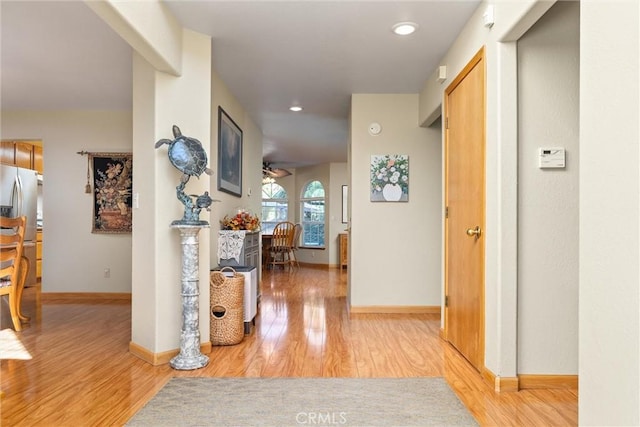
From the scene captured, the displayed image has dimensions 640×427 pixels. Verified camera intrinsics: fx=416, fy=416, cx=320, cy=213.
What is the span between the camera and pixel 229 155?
423cm

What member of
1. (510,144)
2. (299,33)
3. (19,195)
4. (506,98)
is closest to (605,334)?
(510,144)

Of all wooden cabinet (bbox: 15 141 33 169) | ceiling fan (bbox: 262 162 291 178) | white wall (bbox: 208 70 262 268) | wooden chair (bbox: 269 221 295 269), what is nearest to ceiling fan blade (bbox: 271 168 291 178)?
ceiling fan (bbox: 262 162 291 178)

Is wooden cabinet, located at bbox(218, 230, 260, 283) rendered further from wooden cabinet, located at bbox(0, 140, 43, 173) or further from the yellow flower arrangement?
wooden cabinet, located at bbox(0, 140, 43, 173)

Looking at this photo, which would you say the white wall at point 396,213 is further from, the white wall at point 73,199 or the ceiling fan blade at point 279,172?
the ceiling fan blade at point 279,172

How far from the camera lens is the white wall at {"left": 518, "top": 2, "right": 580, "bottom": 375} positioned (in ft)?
7.60

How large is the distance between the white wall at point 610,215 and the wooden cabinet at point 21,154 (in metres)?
6.77

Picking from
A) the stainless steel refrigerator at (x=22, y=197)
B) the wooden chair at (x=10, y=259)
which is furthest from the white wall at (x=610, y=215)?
the stainless steel refrigerator at (x=22, y=197)

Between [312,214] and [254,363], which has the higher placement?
[312,214]

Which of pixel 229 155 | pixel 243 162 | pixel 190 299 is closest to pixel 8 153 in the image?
pixel 243 162

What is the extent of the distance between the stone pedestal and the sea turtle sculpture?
0.35m

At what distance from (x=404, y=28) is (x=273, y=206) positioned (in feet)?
25.1

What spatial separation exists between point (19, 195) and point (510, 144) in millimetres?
6250

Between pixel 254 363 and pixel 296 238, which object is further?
pixel 296 238

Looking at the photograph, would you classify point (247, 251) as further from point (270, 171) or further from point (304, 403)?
point (270, 171)
